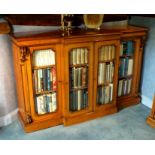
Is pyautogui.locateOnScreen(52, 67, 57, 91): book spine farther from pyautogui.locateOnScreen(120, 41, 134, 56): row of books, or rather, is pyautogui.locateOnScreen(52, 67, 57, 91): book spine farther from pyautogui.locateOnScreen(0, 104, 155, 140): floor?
pyautogui.locateOnScreen(120, 41, 134, 56): row of books

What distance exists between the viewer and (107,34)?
2.14m

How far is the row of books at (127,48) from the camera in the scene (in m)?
2.43

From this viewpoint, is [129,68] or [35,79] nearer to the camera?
[35,79]

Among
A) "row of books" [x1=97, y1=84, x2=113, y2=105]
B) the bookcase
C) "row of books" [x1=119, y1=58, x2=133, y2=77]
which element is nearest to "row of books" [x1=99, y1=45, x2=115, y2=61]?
the bookcase

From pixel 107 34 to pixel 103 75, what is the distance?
1.56ft

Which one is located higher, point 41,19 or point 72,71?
point 41,19

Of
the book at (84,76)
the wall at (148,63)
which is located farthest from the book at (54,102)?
the wall at (148,63)

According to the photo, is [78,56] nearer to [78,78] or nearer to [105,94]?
[78,78]

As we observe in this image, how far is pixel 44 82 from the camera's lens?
2092 millimetres

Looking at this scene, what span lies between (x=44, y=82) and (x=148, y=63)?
1.36 meters

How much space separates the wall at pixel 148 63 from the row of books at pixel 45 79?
124 cm

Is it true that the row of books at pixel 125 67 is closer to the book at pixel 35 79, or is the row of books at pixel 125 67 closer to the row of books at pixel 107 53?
the row of books at pixel 107 53

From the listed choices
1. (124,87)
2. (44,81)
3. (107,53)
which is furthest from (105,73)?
(44,81)
